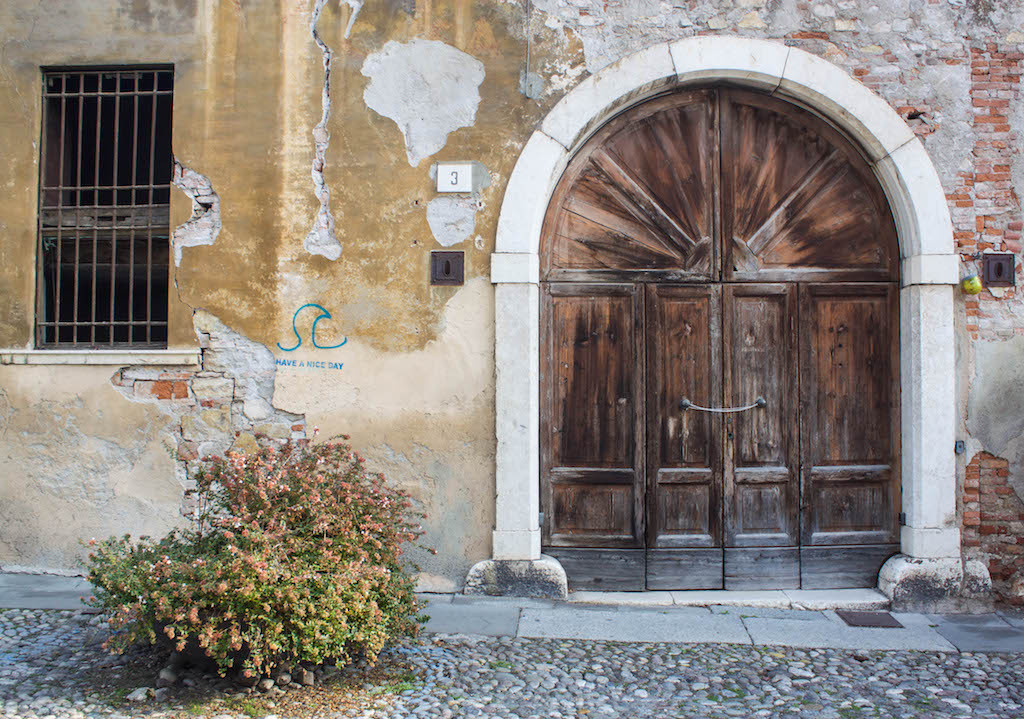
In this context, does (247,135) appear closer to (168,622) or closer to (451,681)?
(168,622)

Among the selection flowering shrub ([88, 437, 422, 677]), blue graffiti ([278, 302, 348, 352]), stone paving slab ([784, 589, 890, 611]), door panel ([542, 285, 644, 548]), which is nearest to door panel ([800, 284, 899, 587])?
stone paving slab ([784, 589, 890, 611])

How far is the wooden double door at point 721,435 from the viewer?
498cm

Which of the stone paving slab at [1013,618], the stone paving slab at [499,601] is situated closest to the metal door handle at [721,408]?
the stone paving slab at [499,601]

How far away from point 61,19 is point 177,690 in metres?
4.22

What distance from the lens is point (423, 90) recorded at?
4926 mm

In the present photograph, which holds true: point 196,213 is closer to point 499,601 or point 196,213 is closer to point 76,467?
point 76,467

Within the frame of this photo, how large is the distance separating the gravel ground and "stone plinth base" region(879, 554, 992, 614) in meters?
0.68

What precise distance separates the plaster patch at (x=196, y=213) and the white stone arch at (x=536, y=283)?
1800 mm

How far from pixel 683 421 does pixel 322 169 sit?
9.01 ft

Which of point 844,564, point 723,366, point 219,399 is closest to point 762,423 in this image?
point 723,366

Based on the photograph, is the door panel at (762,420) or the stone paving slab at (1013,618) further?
the door panel at (762,420)

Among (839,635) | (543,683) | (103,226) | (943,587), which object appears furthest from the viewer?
(103,226)

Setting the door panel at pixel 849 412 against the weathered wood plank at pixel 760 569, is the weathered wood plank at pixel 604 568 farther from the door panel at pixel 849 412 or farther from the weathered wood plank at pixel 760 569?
the door panel at pixel 849 412

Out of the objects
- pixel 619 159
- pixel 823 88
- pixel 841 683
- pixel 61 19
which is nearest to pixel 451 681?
pixel 841 683
